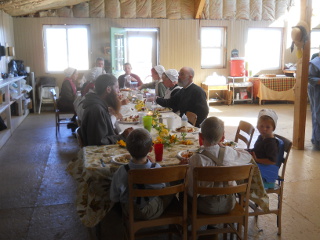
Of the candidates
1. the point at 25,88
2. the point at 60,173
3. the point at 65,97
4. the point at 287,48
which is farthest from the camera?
the point at 287,48

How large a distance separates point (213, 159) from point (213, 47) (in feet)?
29.0

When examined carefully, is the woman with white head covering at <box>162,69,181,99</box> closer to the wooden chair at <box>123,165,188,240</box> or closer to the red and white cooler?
the wooden chair at <box>123,165,188,240</box>

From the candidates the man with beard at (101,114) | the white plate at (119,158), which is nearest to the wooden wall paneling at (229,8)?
the man with beard at (101,114)

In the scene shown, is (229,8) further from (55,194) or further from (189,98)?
(55,194)

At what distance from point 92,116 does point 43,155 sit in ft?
8.66

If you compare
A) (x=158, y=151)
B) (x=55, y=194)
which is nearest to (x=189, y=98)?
(x=55, y=194)

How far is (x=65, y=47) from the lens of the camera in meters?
9.78

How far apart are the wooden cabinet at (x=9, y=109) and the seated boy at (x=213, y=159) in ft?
14.5

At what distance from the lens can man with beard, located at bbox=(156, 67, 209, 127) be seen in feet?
14.5

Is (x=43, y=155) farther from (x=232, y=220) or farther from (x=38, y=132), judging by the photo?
(x=232, y=220)

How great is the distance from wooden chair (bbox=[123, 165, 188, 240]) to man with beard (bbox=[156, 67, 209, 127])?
6.90ft

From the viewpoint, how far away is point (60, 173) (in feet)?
14.9

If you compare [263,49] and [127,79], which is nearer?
[127,79]

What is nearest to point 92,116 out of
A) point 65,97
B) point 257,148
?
point 257,148
